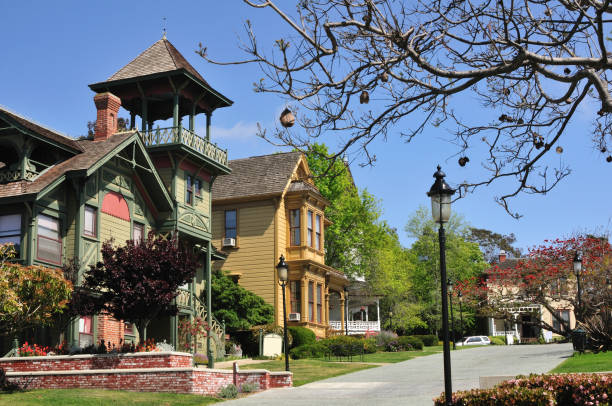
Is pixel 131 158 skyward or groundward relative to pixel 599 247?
skyward

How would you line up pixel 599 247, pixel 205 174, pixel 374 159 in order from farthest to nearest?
1. pixel 599 247
2. pixel 205 174
3. pixel 374 159

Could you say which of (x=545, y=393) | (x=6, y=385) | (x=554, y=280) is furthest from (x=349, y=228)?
(x=545, y=393)

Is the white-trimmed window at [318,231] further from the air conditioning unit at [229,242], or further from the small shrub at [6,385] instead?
the small shrub at [6,385]

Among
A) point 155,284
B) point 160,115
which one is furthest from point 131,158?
point 155,284

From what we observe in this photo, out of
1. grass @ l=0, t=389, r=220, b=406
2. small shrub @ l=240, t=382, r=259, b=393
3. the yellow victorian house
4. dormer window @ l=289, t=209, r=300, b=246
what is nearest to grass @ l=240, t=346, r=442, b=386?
small shrub @ l=240, t=382, r=259, b=393

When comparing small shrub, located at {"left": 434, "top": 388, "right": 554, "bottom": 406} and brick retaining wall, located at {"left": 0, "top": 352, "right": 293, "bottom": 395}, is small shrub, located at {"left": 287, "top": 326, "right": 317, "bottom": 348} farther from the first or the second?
small shrub, located at {"left": 434, "top": 388, "right": 554, "bottom": 406}

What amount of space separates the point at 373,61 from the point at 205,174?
2726 centimetres

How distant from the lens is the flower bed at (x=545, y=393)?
1341 centimetres

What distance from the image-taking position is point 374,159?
10.4 m

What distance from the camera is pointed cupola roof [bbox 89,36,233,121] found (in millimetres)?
32688

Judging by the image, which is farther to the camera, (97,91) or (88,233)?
(97,91)

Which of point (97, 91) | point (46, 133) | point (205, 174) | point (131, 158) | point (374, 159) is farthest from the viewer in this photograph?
point (205, 174)

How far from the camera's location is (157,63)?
33.5 meters

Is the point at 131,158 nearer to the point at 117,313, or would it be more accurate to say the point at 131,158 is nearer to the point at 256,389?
the point at 117,313
